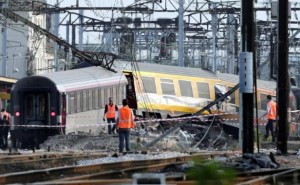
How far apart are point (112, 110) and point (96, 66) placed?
562 cm

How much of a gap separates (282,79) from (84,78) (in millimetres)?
12732

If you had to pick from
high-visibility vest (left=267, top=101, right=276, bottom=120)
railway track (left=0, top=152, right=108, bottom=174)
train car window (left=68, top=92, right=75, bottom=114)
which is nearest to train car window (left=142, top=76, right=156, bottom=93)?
train car window (left=68, top=92, right=75, bottom=114)

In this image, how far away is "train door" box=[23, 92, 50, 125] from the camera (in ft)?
109

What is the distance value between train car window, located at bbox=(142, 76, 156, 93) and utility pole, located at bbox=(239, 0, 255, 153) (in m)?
16.2

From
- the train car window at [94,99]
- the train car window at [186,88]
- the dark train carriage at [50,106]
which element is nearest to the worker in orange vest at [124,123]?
the dark train carriage at [50,106]

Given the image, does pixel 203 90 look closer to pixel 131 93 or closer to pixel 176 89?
pixel 176 89

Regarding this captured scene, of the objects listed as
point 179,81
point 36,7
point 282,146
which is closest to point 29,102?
point 179,81

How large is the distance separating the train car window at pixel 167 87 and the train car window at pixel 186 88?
524mm

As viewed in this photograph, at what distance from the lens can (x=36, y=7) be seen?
5581 centimetres

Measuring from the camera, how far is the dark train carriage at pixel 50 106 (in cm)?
3259

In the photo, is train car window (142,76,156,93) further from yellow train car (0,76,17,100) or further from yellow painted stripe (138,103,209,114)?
yellow train car (0,76,17,100)

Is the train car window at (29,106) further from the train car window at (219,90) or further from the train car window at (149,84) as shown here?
the train car window at (219,90)

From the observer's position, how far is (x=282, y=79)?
24.3m

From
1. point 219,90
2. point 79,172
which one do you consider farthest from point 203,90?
point 79,172
